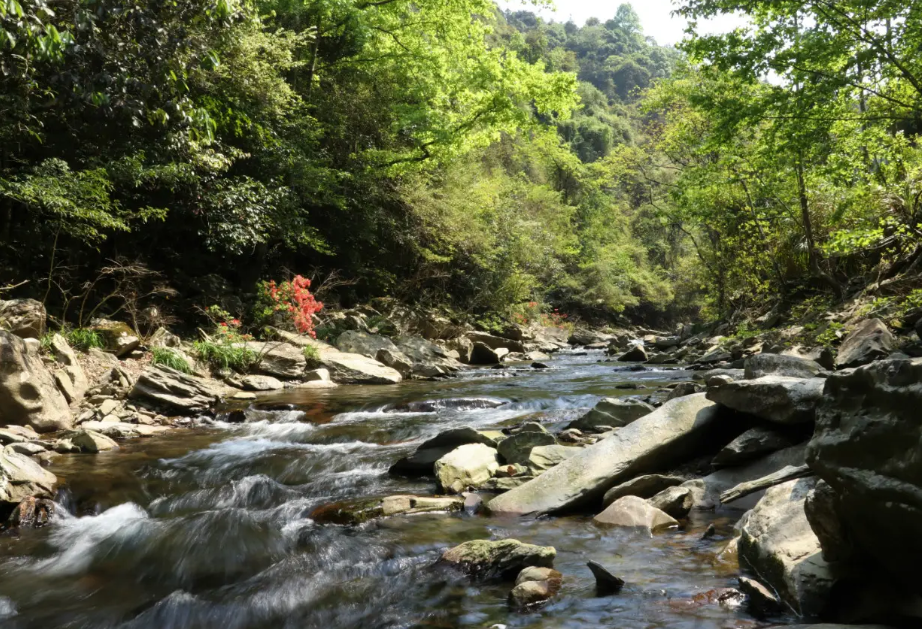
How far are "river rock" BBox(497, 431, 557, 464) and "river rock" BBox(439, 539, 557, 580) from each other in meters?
2.27

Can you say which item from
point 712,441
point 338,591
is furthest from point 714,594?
point 712,441

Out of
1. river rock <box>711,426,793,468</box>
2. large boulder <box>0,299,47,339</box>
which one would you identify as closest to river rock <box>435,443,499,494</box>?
river rock <box>711,426,793,468</box>

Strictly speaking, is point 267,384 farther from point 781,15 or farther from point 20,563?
point 781,15

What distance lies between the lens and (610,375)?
42.9ft

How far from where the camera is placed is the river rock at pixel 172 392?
29.1 ft

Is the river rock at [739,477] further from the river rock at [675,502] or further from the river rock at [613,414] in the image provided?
the river rock at [613,414]

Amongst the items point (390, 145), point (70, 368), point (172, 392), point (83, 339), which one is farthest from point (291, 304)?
point (390, 145)

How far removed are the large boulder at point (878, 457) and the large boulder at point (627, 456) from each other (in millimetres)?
2305

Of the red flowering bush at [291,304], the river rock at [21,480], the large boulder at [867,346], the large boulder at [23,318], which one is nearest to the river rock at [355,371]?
the red flowering bush at [291,304]

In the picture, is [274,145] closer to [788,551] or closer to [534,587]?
[534,587]

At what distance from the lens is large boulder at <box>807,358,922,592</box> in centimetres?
212

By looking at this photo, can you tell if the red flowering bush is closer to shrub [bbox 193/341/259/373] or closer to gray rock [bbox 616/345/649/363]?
shrub [bbox 193/341/259/373]

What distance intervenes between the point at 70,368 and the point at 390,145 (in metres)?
12.0

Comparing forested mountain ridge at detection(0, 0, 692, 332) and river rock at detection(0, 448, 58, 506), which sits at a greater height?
forested mountain ridge at detection(0, 0, 692, 332)
